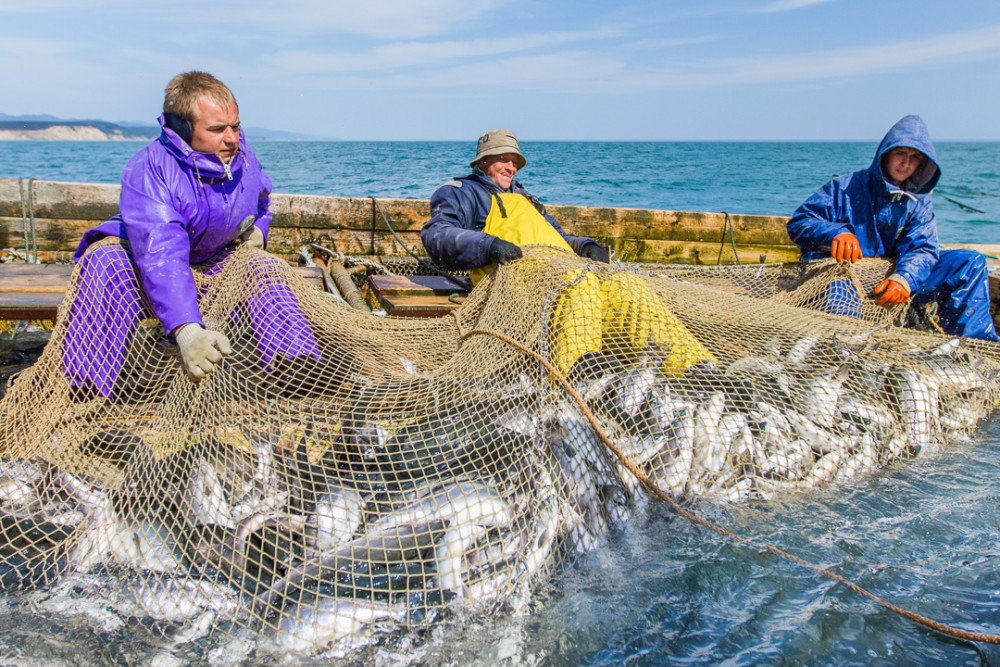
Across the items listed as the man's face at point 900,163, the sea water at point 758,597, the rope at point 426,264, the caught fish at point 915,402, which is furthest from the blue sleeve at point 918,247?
the rope at point 426,264

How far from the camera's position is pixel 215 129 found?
3293 mm

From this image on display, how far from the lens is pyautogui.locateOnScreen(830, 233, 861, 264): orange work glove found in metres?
4.95

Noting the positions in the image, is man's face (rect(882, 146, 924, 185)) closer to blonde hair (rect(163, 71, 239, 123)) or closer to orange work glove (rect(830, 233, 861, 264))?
orange work glove (rect(830, 233, 861, 264))

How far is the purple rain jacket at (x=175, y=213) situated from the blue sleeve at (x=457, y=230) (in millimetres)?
1225

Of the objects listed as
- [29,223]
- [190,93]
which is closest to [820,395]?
[190,93]

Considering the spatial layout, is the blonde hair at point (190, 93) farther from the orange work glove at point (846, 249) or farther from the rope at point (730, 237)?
the rope at point (730, 237)

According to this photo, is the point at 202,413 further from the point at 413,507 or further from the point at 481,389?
the point at 481,389

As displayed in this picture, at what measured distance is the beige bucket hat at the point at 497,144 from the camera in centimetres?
478

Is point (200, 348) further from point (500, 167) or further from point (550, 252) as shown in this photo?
point (500, 167)

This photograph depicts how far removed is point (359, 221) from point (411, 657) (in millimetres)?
5315

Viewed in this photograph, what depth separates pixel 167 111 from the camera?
3252 millimetres

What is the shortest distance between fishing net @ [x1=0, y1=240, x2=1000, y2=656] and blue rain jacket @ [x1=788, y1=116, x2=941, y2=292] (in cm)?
121

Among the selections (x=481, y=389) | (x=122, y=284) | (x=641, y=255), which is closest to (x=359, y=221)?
(x=641, y=255)

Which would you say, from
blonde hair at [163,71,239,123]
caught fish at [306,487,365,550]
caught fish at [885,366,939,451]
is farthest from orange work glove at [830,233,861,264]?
blonde hair at [163,71,239,123]
